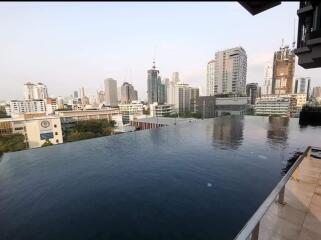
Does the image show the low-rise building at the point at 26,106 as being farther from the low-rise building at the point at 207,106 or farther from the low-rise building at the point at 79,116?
the low-rise building at the point at 207,106

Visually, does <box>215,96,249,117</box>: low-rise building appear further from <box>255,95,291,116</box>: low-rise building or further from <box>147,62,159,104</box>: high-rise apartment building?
<box>147,62,159,104</box>: high-rise apartment building

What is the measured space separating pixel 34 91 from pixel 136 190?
474 ft

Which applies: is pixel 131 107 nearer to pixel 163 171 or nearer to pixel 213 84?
pixel 213 84

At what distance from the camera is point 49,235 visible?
6.04m

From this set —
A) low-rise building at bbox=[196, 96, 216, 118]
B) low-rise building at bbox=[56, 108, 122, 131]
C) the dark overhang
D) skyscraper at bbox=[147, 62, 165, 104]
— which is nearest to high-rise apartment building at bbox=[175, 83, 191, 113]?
skyscraper at bbox=[147, 62, 165, 104]

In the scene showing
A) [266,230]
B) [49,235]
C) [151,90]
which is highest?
[151,90]

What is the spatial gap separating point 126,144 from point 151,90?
321ft

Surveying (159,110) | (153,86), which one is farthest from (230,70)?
(153,86)

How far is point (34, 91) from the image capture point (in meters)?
120

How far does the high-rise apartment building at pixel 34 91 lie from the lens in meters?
116

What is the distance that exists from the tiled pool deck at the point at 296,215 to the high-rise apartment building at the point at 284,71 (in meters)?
102

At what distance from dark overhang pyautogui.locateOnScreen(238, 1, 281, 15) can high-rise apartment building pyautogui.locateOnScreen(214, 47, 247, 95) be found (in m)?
82.0

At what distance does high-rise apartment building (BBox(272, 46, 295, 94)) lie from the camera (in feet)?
278

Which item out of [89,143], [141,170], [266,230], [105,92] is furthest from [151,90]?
[266,230]
